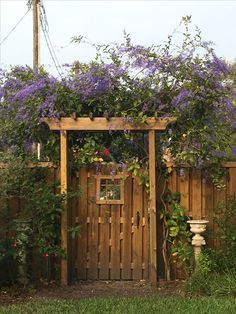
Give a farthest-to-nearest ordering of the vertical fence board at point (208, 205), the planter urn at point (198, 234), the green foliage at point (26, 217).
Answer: the vertical fence board at point (208, 205) < the planter urn at point (198, 234) < the green foliage at point (26, 217)

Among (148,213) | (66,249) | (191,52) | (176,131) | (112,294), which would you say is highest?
(191,52)

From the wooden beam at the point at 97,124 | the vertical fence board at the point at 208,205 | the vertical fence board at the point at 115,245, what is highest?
the wooden beam at the point at 97,124

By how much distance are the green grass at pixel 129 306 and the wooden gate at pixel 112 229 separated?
133cm

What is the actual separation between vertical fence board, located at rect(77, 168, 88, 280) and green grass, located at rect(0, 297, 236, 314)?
1.41m

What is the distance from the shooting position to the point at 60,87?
25.3 ft

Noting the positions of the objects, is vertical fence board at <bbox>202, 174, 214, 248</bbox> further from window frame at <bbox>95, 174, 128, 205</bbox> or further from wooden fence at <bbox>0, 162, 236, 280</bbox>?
window frame at <bbox>95, 174, 128, 205</bbox>

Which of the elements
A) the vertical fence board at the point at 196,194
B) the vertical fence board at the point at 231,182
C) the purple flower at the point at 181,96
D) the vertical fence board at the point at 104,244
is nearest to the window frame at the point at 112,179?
the vertical fence board at the point at 104,244

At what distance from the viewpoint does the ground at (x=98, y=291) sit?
7005 mm

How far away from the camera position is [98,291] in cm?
732

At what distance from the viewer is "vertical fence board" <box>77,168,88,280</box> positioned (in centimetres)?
802

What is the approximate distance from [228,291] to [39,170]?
3254 millimetres

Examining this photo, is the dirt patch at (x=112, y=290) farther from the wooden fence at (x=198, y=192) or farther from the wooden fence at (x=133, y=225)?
the wooden fence at (x=198, y=192)

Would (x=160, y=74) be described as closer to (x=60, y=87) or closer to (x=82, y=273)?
(x=60, y=87)

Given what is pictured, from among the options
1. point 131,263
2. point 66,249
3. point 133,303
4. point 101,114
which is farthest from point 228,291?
point 101,114
